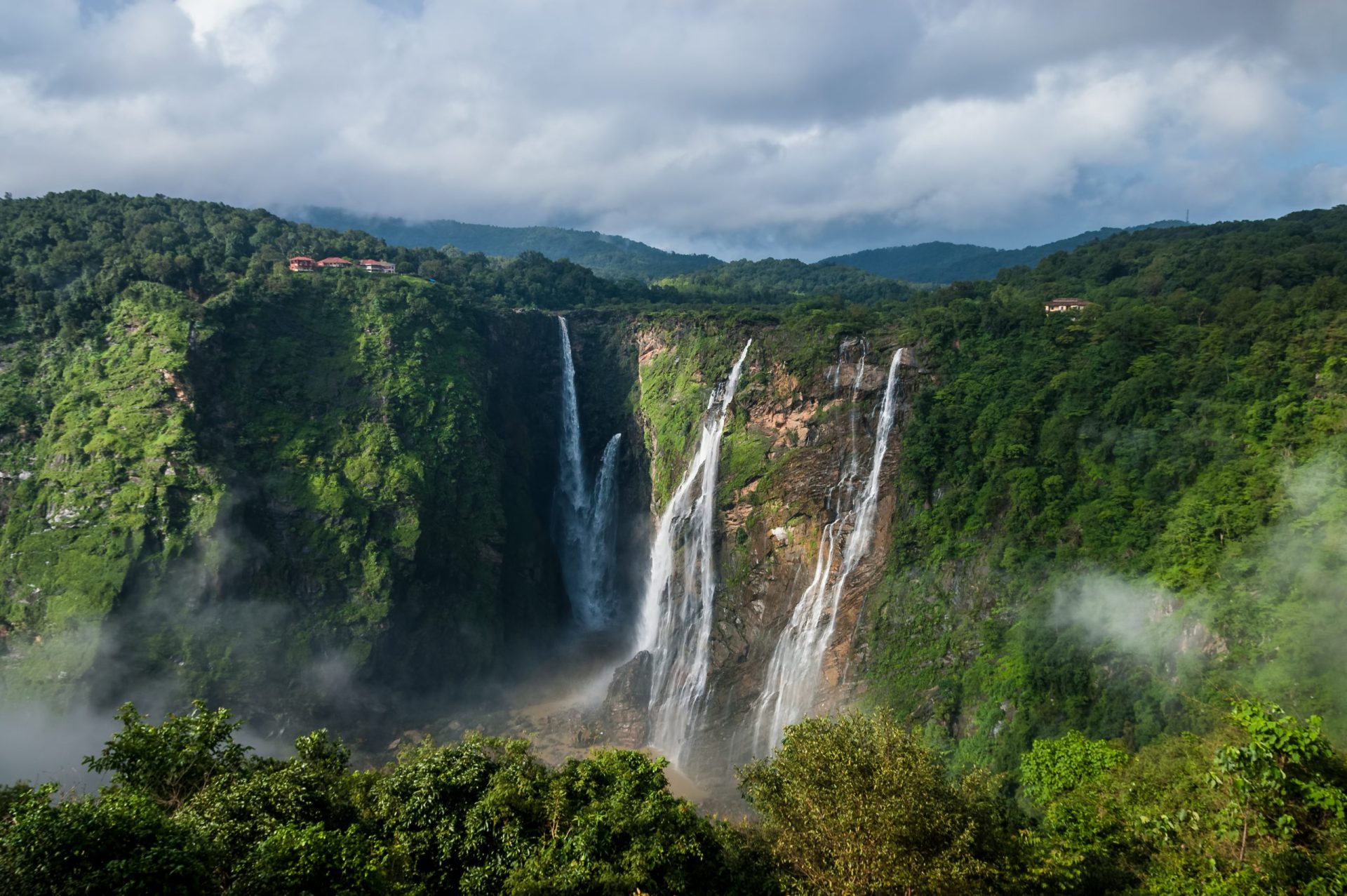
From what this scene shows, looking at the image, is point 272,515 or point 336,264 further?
point 336,264

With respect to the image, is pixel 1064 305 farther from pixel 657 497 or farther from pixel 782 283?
pixel 782 283

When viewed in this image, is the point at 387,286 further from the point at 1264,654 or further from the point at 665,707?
the point at 1264,654

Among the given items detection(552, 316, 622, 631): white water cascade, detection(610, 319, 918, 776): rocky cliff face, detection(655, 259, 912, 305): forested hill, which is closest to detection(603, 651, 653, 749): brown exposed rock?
detection(610, 319, 918, 776): rocky cliff face

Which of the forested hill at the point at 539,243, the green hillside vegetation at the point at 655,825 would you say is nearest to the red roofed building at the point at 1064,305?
the green hillside vegetation at the point at 655,825

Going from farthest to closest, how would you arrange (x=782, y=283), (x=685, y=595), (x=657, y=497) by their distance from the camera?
(x=782, y=283) → (x=657, y=497) → (x=685, y=595)

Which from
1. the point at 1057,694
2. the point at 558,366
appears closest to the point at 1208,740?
the point at 1057,694

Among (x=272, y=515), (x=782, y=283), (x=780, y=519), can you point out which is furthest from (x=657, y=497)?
(x=782, y=283)

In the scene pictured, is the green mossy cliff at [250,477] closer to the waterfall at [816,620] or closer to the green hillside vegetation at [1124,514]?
the waterfall at [816,620]
